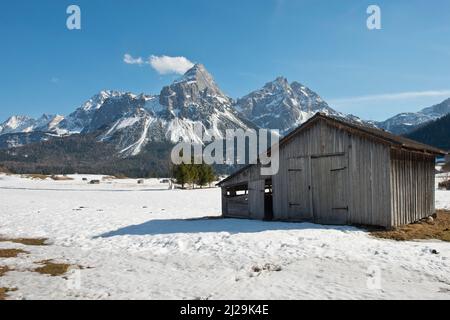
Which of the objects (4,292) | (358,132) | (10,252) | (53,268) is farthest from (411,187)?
(10,252)

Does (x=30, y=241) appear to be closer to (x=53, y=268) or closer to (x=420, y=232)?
(x=53, y=268)

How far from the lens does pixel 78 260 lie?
16906 millimetres

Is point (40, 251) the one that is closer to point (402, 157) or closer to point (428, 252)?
point (428, 252)

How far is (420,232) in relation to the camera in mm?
20281

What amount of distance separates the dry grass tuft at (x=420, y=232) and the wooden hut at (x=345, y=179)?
2.09 ft

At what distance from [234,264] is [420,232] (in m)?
10.6

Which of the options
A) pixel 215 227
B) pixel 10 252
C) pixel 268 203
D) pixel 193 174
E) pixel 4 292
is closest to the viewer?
pixel 4 292

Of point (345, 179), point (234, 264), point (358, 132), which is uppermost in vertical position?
point (358, 132)

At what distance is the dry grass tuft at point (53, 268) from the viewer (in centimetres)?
1467

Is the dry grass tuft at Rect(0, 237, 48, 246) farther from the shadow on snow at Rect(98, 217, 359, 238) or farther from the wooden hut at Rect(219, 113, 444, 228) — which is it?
the wooden hut at Rect(219, 113, 444, 228)

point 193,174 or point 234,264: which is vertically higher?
point 193,174

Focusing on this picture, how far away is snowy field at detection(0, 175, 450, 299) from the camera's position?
11898mm

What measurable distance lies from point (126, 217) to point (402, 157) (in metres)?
20.0
